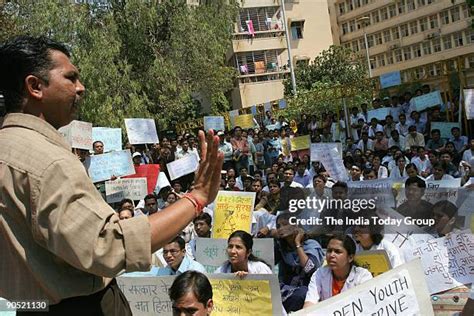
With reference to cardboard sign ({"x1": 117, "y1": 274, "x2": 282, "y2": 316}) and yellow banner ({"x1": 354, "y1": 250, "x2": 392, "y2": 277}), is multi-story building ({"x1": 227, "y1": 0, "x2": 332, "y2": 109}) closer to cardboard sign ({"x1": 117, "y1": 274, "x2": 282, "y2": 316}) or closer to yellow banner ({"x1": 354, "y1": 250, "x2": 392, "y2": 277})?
yellow banner ({"x1": 354, "y1": 250, "x2": 392, "y2": 277})

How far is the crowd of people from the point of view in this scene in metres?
4.67

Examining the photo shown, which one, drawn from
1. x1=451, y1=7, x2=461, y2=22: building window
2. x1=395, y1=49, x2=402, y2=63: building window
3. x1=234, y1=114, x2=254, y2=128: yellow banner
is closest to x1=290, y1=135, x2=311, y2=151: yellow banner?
x1=234, y1=114, x2=254, y2=128: yellow banner

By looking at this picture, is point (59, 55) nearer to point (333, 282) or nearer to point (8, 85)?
point (8, 85)

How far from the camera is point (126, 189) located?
9.03 m

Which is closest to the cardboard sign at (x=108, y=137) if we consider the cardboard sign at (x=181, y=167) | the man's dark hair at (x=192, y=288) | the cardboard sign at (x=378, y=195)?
the cardboard sign at (x=181, y=167)

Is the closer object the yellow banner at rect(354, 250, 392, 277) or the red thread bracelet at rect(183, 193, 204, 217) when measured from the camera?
the red thread bracelet at rect(183, 193, 204, 217)

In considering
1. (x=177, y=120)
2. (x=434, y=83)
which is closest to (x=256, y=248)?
(x=434, y=83)

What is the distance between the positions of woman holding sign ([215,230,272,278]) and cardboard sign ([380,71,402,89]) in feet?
32.3

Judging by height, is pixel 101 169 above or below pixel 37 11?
below

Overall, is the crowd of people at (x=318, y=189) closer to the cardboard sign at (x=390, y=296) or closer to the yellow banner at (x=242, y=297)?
the yellow banner at (x=242, y=297)

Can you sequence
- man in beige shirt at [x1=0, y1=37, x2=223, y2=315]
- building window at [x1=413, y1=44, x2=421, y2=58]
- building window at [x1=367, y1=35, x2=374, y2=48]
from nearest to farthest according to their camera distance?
man in beige shirt at [x1=0, y1=37, x2=223, y2=315] < building window at [x1=413, y1=44, x2=421, y2=58] < building window at [x1=367, y1=35, x2=374, y2=48]

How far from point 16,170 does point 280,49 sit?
39977 mm

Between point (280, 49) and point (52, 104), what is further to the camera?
point (280, 49)

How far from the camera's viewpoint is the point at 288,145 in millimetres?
13266
